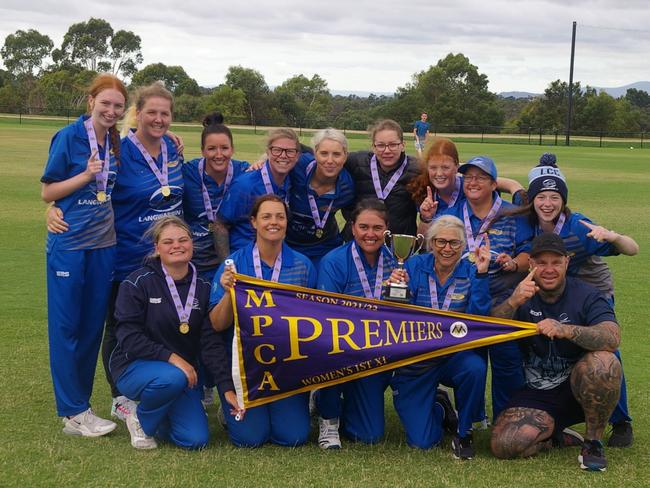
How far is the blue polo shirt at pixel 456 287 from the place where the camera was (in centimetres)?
494

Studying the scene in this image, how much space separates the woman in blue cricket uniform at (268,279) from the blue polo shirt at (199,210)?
2.54 feet

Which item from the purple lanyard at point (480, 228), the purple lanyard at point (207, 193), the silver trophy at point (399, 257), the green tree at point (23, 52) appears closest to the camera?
the silver trophy at point (399, 257)

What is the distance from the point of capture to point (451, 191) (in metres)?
→ 5.69

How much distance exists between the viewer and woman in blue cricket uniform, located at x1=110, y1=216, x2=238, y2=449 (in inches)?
188

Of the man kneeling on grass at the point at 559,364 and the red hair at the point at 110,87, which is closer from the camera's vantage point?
the man kneeling on grass at the point at 559,364

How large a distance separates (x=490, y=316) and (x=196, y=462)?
6.56 ft

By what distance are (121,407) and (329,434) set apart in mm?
1437

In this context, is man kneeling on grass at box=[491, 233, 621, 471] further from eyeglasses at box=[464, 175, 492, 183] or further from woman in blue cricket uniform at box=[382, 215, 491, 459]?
eyeglasses at box=[464, 175, 492, 183]

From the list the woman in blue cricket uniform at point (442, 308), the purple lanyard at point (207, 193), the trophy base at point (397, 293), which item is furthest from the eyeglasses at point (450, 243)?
the purple lanyard at point (207, 193)

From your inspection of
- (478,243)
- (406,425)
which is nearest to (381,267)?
(478,243)

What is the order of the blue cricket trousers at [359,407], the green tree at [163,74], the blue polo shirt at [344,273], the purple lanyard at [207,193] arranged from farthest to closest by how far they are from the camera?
1. the green tree at [163,74]
2. the purple lanyard at [207,193]
3. the blue polo shirt at [344,273]
4. the blue cricket trousers at [359,407]

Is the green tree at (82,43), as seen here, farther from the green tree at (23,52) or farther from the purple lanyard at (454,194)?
the purple lanyard at (454,194)

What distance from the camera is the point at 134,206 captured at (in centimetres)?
536

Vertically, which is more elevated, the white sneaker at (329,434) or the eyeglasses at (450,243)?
the eyeglasses at (450,243)
